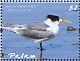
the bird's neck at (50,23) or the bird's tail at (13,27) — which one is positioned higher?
the bird's neck at (50,23)

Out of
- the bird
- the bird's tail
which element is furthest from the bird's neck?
the bird's tail

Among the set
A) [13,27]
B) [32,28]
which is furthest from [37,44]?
[13,27]

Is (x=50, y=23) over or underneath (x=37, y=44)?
over

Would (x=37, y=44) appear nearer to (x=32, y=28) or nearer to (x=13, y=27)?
(x=32, y=28)

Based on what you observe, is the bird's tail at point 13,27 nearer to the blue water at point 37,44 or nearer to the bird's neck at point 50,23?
the blue water at point 37,44

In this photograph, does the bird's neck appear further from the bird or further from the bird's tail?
the bird's tail

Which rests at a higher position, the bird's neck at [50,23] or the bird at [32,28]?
the bird's neck at [50,23]

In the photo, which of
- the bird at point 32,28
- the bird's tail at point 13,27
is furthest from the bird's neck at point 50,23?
the bird's tail at point 13,27

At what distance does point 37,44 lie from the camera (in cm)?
12775

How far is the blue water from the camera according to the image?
128 meters

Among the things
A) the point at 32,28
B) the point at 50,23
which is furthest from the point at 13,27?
the point at 50,23

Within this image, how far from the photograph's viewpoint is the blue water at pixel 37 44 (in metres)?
128

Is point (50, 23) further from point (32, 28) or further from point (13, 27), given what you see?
point (13, 27)

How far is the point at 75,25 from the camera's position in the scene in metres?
128
